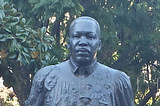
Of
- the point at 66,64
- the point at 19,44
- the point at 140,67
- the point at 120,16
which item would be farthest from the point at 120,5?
the point at 66,64

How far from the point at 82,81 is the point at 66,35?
7.08 m

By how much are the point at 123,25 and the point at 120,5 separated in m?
0.73

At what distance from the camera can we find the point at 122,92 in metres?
3.90

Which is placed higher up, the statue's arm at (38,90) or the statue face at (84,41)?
the statue face at (84,41)

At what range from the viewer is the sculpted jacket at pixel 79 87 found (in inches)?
148

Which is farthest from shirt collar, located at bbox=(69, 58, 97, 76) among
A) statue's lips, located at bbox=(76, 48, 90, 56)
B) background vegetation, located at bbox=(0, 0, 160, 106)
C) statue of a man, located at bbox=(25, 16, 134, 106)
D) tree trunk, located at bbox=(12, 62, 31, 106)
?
tree trunk, located at bbox=(12, 62, 31, 106)

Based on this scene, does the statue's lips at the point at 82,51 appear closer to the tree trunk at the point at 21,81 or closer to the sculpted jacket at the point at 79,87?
the sculpted jacket at the point at 79,87

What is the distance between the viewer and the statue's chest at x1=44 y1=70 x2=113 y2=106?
3737 mm

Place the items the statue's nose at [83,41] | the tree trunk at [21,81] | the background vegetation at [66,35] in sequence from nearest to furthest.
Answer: the statue's nose at [83,41] < the background vegetation at [66,35] < the tree trunk at [21,81]

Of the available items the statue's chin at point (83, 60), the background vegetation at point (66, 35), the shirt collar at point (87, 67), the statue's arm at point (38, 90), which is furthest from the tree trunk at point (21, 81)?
the statue's chin at point (83, 60)

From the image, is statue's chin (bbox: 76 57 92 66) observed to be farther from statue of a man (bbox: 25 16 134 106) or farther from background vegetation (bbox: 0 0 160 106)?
background vegetation (bbox: 0 0 160 106)

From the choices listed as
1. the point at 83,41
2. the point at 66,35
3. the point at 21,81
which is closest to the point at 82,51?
the point at 83,41

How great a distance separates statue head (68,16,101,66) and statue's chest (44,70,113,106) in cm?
17

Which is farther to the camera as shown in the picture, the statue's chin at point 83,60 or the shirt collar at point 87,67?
the shirt collar at point 87,67
